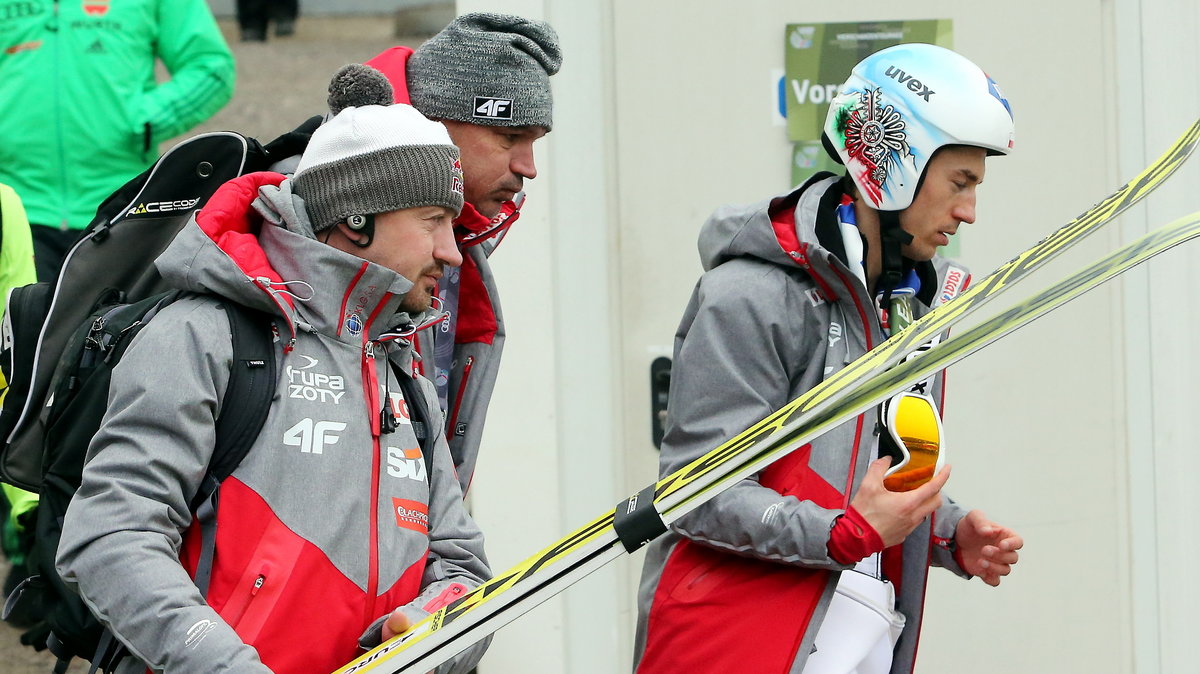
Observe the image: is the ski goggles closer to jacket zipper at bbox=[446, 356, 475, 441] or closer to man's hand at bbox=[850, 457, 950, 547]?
man's hand at bbox=[850, 457, 950, 547]

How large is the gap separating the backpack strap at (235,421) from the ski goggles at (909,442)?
43.0 inches

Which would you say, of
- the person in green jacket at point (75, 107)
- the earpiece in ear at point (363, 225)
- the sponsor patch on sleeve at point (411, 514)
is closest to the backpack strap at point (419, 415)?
the sponsor patch on sleeve at point (411, 514)

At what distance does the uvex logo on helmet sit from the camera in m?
3.00

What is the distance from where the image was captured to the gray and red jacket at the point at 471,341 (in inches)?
→ 126

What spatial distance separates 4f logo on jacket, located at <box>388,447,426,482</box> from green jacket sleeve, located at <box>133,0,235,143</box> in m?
3.23

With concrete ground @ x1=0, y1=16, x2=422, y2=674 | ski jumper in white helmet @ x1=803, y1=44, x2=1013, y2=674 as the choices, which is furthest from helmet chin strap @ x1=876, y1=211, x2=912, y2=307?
concrete ground @ x1=0, y1=16, x2=422, y2=674

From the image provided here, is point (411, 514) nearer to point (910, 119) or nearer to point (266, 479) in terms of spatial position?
point (266, 479)

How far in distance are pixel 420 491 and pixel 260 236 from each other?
476mm

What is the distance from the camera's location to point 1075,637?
15.1 ft

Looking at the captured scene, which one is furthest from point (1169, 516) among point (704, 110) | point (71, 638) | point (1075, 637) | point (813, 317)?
point (71, 638)

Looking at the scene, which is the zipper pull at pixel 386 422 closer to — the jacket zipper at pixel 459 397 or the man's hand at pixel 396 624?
the man's hand at pixel 396 624

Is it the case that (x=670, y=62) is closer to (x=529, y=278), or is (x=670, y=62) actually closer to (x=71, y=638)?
(x=529, y=278)

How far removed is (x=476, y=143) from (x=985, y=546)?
128 centimetres

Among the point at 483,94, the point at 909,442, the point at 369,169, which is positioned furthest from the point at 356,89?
the point at 909,442
